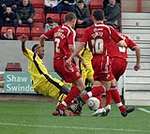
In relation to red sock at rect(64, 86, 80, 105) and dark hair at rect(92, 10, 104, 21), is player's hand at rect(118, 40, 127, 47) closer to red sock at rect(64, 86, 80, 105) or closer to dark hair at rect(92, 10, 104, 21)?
dark hair at rect(92, 10, 104, 21)

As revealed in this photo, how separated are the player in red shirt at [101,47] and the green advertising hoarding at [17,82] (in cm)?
673

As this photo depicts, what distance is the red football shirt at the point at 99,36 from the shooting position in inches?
539

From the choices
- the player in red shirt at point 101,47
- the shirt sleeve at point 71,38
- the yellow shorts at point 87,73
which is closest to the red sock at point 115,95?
the player in red shirt at point 101,47

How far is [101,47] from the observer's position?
13.7m

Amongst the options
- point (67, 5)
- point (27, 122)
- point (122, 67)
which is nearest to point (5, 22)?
point (67, 5)

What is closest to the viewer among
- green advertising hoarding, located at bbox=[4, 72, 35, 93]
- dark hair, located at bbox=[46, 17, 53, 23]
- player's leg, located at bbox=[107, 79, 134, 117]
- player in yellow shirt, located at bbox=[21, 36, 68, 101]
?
player's leg, located at bbox=[107, 79, 134, 117]

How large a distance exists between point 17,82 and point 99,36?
23.2 feet

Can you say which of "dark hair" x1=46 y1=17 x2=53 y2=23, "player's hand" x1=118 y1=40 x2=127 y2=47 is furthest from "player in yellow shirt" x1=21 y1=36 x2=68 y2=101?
"dark hair" x1=46 y1=17 x2=53 y2=23

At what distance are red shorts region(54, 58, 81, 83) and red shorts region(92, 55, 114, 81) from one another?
0.57 meters

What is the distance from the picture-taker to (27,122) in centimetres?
1252

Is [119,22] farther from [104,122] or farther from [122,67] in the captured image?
[104,122]

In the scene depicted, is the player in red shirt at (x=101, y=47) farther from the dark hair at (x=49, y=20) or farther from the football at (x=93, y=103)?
the dark hair at (x=49, y=20)

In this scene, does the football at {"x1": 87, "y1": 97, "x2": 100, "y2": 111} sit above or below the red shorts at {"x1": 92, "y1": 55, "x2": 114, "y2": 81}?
below

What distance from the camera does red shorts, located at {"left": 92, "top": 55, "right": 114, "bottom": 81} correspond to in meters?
13.7
